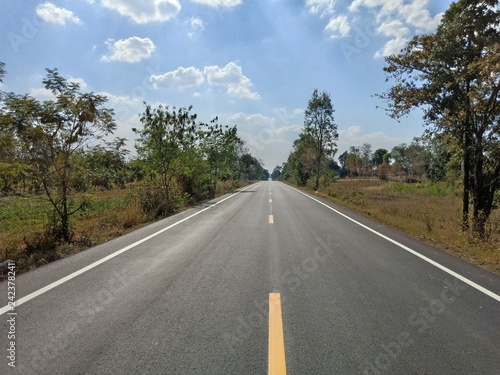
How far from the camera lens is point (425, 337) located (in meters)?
3.57

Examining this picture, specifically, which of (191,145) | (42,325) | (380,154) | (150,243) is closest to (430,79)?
(150,243)

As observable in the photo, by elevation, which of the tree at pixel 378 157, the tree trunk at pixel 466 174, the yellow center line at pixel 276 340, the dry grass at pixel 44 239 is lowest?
the yellow center line at pixel 276 340

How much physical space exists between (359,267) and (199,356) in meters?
4.04

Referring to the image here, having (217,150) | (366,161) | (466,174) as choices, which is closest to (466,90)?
(466,174)

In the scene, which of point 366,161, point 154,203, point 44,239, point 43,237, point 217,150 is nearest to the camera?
point 44,239

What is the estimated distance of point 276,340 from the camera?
11.3 feet

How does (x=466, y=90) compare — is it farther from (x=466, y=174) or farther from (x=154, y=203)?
(x=154, y=203)

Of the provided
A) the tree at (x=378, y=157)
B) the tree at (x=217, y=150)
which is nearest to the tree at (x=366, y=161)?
the tree at (x=378, y=157)

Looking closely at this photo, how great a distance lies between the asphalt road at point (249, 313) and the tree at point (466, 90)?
191 inches

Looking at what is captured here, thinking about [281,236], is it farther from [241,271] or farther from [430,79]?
[430,79]

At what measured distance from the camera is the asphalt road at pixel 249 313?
10.1 ft

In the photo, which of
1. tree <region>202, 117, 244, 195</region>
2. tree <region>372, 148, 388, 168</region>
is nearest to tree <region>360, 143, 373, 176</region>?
tree <region>372, 148, 388, 168</region>

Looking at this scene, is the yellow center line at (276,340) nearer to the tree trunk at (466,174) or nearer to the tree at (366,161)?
the tree trunk at (466,174)

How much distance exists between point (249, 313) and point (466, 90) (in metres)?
10.4
